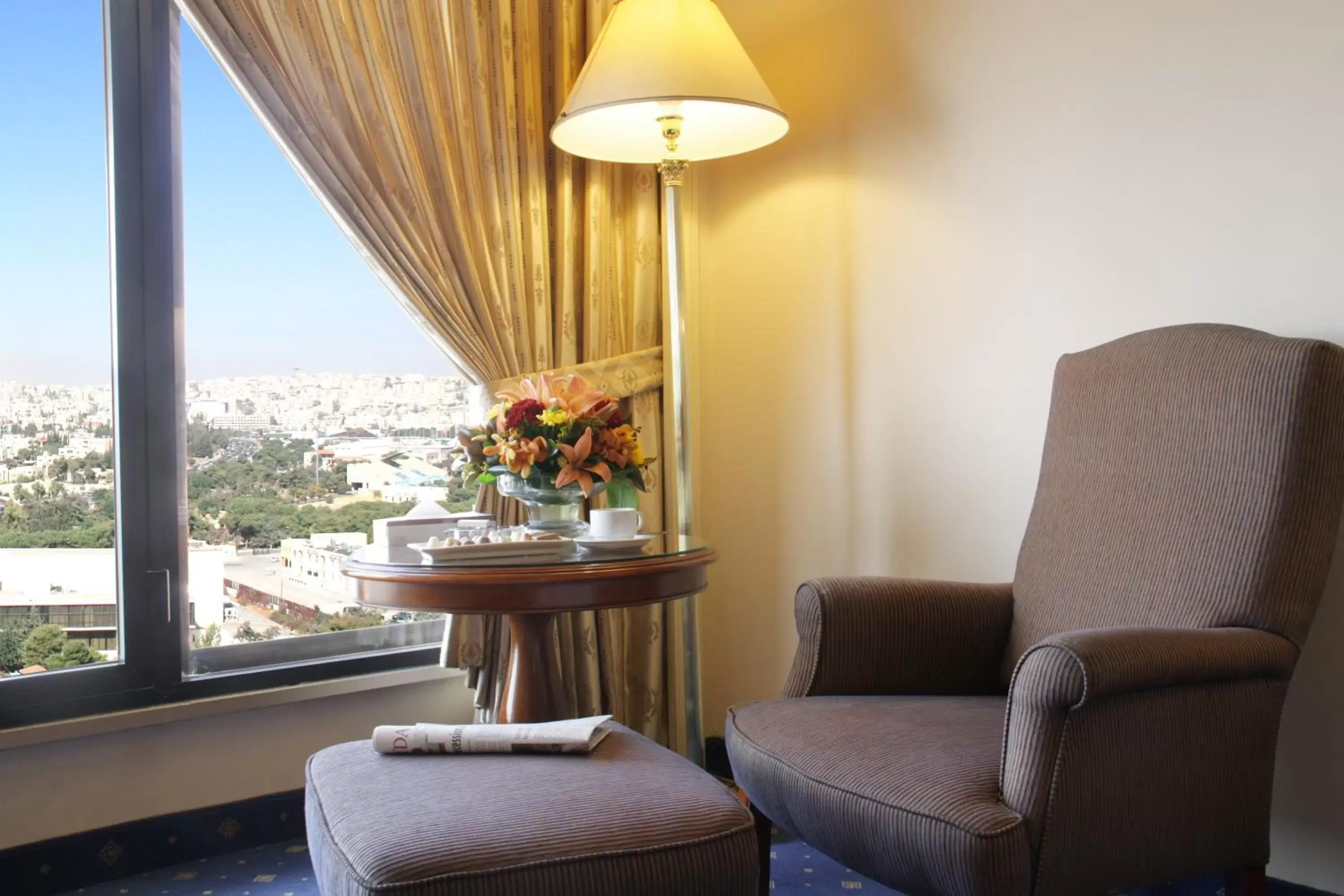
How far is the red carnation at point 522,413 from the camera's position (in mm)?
2430

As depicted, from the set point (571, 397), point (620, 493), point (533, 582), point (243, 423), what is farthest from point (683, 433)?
point (243, 423)

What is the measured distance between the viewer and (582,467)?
95.0 inches

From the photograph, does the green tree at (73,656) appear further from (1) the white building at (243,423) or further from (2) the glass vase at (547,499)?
(2) the glass vase at (547,499)

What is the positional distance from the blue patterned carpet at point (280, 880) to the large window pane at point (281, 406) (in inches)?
17.6

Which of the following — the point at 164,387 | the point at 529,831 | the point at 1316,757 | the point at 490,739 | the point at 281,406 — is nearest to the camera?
the point at 529,831

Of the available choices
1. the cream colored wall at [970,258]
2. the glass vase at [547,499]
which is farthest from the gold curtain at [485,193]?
the glass vase at [547,499]

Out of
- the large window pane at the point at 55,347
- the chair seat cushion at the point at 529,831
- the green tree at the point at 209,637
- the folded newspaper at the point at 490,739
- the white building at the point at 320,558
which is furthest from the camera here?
the white building at the point at 320,558

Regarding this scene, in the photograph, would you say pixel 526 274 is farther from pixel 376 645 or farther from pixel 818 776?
pixel 818 776

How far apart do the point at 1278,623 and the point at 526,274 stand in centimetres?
197

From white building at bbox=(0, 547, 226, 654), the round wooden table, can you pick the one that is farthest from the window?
the round wooden table

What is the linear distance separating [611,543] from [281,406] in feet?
3.33

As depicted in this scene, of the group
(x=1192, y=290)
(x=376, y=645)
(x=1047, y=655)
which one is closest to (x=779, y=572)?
(x=376, y=645)

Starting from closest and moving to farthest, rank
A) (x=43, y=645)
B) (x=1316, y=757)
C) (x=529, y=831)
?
1. (x=529, y=831)
2. (x=1316, y=757)
3. (x=43, y=645)

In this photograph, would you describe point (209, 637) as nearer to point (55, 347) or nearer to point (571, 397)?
point (55, 347)
